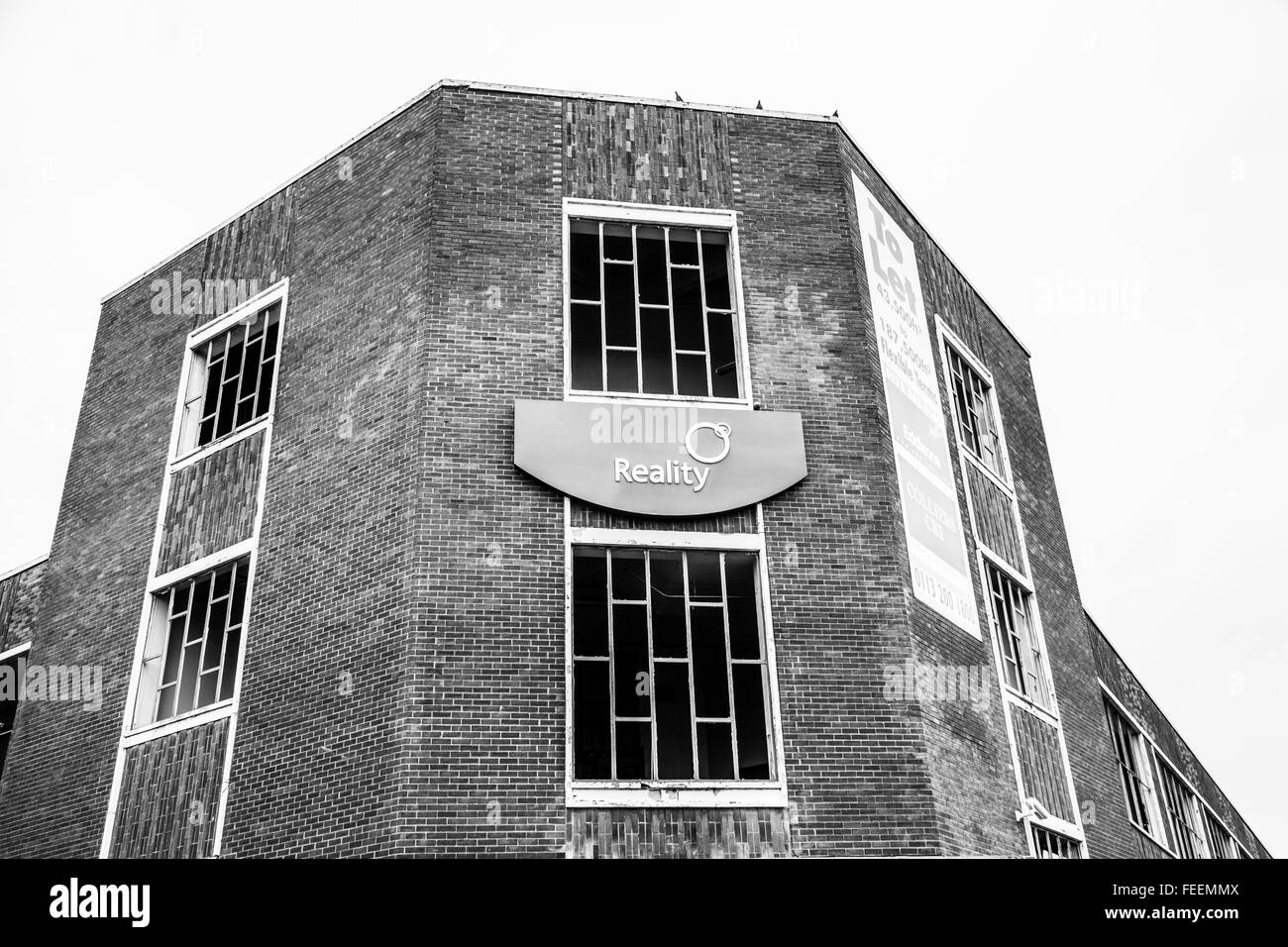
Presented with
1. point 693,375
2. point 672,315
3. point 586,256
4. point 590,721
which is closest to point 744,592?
point 590,721

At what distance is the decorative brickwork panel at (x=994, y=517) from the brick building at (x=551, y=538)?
96mm

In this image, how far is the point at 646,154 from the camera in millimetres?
17734

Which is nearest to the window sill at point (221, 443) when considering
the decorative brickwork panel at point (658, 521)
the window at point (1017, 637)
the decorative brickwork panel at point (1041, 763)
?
the decorative brickwork panel at point (658, 521)

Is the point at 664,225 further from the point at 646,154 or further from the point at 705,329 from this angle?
the point at 705,329

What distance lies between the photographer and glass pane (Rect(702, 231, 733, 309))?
56.7 ft

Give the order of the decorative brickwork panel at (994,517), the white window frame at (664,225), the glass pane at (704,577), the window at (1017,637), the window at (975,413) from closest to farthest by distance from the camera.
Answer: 1. the glass pane at (704,577)
2. the white window frame at (664,225)
3. the window at (1017,637)
4. the decorative brickwork panel at (994,517)
5. the window at (975,413)

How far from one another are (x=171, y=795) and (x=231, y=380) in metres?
5.62

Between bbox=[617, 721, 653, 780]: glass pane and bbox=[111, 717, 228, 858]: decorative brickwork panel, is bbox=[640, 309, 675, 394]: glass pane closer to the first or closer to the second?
bbox=[617, 721, 653, 780]: glass pane

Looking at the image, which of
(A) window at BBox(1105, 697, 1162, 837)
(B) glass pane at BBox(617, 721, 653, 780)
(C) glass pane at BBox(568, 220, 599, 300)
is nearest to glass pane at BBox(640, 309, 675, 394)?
(C) glass pane at BBox(568, 220, 599, 300)

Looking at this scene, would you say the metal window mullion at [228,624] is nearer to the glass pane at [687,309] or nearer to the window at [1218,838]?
the glass pane at [687,309]

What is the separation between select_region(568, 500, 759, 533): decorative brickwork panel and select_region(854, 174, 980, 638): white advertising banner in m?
2.12

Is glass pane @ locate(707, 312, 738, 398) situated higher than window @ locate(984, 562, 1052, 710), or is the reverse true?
glass pane @ locate(707, 312, 738, 398)

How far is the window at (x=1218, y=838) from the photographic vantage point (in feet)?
94.4
